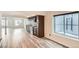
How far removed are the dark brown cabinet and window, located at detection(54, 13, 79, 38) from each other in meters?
0.32

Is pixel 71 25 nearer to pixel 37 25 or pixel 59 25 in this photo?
pixel 59 25

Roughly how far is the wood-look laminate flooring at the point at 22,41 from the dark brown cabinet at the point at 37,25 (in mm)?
115

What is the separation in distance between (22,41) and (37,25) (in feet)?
1.69

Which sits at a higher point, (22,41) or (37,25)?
(37,25)

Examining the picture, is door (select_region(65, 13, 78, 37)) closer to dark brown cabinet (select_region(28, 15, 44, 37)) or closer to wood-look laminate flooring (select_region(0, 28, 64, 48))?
wood-look laminate flooring (select_region(0, 28, 64, 48))

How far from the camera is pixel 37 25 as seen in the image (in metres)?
2.64

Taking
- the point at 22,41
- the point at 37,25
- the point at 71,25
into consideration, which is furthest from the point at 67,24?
the point at 22,41

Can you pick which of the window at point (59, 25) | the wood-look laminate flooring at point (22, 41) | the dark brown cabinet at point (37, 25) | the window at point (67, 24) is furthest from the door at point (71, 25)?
the dark brown cabinet at point (37, 25)

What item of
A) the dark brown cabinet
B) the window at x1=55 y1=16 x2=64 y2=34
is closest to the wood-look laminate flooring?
the dark brown cabinet

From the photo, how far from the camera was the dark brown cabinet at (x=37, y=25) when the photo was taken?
256 cm

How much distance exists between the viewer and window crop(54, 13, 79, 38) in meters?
2.36
